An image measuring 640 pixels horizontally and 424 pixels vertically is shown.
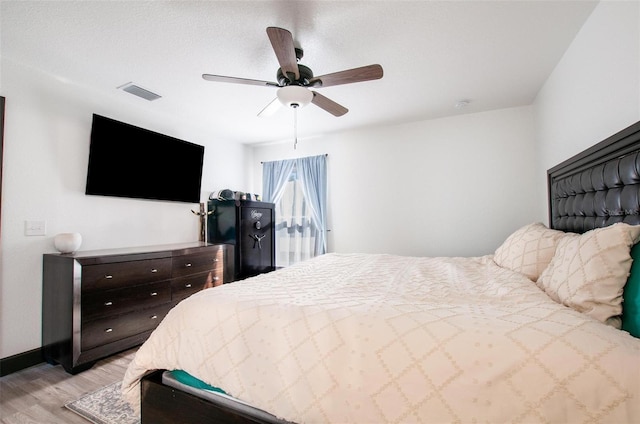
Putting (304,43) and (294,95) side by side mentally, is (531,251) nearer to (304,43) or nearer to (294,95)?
(294,95)

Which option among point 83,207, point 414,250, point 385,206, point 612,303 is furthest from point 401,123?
point 83,207

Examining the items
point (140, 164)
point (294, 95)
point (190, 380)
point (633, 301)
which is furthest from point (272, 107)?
point (633, 301)

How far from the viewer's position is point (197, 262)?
118 inches

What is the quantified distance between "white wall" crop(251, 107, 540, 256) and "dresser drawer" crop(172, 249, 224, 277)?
1689 mm

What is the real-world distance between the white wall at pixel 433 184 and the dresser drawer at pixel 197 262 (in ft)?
5.54

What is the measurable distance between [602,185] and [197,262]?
11.1 ft

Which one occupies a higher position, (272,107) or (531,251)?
(272,107)

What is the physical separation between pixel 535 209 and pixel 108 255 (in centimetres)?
442

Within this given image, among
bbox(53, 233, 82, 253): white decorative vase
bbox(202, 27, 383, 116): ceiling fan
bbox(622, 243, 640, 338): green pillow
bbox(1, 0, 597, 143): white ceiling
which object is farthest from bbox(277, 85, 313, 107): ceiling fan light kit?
bbox(53, 233, 82, 253): white decorative vase

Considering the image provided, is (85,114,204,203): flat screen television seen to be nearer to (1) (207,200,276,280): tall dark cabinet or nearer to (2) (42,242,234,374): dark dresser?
(1) (207,200,276,280): tall dark cabinet

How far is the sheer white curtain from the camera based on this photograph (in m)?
4.22

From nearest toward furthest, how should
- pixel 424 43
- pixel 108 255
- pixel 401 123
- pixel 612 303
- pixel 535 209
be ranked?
pixel 612 303, pixel 424 43, pixel 108 255, pixel 535 209, pixel 401 123

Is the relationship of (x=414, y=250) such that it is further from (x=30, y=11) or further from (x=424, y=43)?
(x=30, y=11)

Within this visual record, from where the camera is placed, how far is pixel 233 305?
118 centimetres
